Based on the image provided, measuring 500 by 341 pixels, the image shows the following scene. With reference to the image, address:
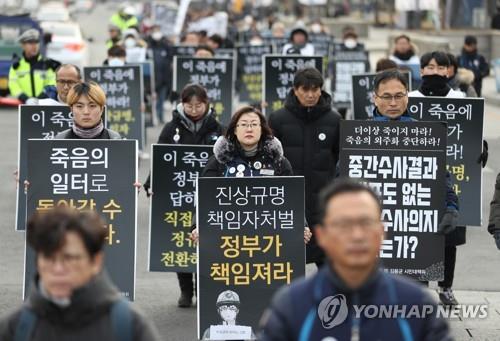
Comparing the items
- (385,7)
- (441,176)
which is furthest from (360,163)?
(385,7)

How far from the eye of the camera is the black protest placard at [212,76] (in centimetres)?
1842

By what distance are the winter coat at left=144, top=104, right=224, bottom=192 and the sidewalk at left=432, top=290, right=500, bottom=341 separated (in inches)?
82.5

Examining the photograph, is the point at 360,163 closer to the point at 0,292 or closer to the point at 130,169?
the point at 130,169

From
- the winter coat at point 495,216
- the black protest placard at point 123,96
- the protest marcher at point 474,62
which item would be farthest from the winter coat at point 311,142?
the protest marcher at point 474,62

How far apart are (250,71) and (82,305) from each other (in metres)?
19.0

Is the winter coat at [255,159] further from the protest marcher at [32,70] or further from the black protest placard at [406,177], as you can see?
the protest marcher at [32,70]

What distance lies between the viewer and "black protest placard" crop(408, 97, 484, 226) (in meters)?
11.7

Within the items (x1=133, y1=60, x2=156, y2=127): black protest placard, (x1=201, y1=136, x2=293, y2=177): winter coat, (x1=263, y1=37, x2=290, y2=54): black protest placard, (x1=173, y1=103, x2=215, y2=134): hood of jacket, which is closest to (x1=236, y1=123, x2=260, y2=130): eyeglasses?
(x1=201, y1=136, x2=293, y2=177): winter coat

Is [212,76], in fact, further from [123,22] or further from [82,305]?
[123,22]

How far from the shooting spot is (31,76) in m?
16.2

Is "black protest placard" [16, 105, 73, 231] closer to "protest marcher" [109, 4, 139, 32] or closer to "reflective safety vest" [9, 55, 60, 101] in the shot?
"reflective safety vest" [9, 55, 60, 101]

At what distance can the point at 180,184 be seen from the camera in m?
10.8

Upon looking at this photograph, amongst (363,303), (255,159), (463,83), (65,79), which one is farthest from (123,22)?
(363,303)

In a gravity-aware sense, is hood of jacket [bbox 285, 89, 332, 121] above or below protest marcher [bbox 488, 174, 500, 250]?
above
